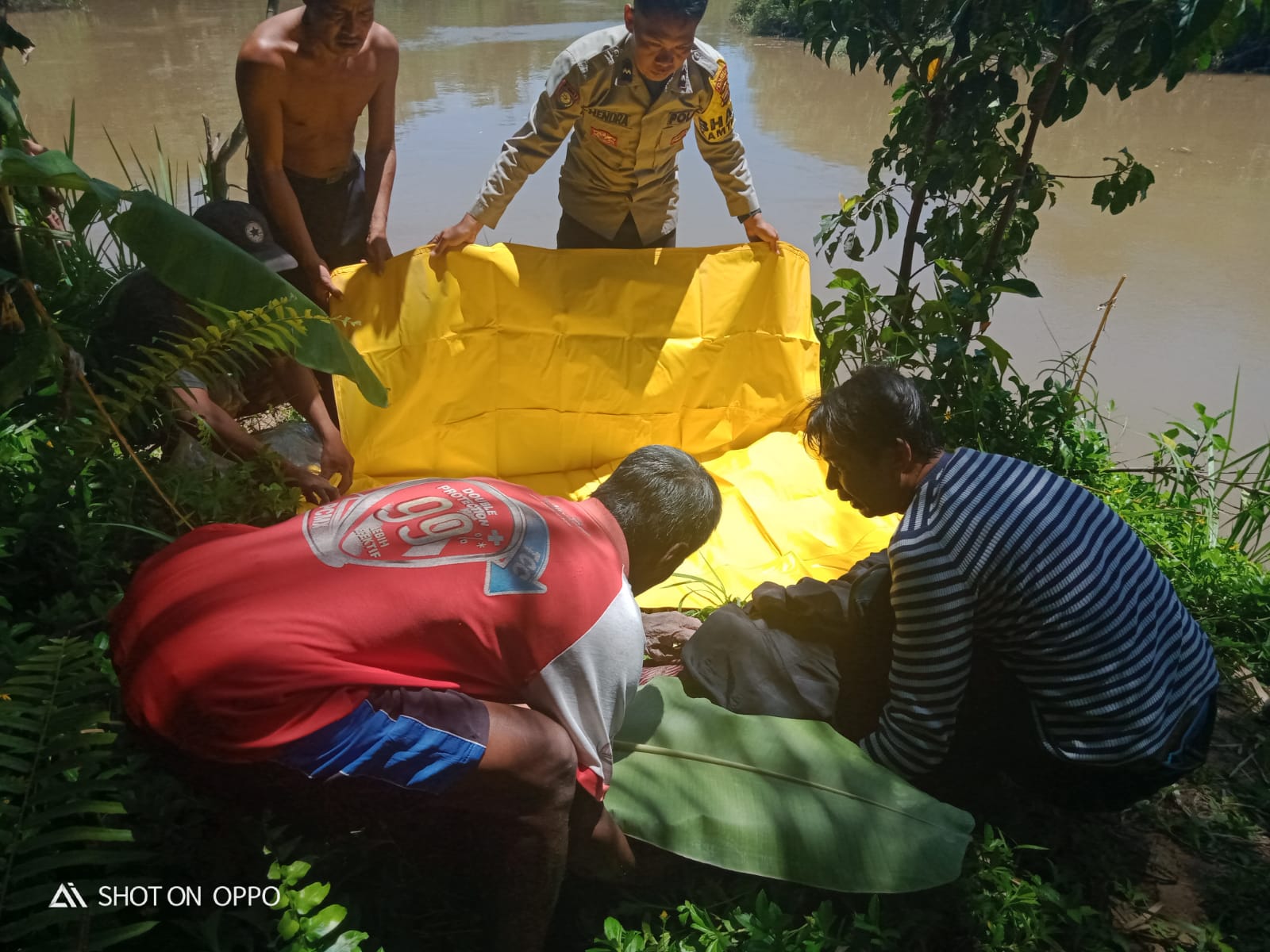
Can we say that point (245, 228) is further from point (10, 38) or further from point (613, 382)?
point (613, 382)

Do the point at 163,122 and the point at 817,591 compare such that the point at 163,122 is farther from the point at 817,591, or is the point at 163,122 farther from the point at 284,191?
the point at 817,591

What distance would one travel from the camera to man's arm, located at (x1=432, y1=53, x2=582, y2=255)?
267 cm

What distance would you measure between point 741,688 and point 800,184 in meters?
5.44

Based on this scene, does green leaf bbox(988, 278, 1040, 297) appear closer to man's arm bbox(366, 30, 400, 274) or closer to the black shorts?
man's arm bbox(366, 30, 400, 274)

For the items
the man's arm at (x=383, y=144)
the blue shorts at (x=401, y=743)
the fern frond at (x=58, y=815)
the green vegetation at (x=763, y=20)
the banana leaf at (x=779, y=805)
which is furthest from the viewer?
the green vegetation at (x=763, y=20)

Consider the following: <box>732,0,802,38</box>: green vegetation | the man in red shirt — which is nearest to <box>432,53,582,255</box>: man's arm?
the man in red shirt

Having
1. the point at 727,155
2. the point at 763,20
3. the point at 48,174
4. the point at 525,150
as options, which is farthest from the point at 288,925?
the point at 763,20

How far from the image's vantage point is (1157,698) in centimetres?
160

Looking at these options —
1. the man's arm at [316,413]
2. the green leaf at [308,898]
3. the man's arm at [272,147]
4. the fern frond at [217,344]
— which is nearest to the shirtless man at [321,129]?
the man's arm at [272,147]

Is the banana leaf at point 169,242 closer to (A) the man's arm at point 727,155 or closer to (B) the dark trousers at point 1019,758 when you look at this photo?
(B) the dark trousers at point 1019,758

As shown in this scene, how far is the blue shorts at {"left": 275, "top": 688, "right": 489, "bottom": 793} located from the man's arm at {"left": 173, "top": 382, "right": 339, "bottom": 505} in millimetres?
1139

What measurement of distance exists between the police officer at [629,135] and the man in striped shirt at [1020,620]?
4.55 feet

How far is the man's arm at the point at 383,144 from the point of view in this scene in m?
2.79

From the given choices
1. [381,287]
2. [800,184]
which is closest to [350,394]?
[381,287]
